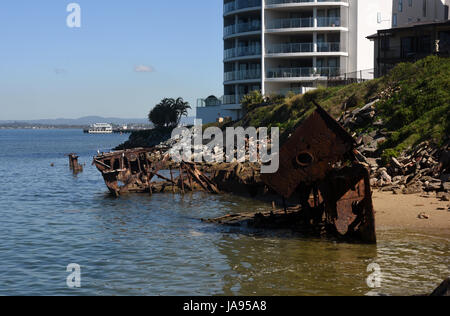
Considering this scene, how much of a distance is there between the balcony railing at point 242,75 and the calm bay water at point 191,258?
144 ft

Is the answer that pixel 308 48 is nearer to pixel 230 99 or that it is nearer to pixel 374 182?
pixel 230 99

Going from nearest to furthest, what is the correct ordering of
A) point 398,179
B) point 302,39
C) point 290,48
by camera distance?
1. point 398,179
2. point 290,48
3. point 302,39

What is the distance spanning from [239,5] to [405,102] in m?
39.8

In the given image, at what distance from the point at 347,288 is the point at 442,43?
3995 cm

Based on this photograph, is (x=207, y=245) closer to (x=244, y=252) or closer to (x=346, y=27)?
(x=244, y=252)

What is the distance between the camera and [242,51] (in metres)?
72.8

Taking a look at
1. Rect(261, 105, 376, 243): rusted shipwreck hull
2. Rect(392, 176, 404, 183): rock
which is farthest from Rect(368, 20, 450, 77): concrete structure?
Rect(261, 105, 376, 243): rusted shipwreck hull

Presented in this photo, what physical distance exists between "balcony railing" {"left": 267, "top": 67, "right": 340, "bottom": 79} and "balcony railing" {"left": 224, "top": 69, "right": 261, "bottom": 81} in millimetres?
2367

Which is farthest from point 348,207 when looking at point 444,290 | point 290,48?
point 290,48

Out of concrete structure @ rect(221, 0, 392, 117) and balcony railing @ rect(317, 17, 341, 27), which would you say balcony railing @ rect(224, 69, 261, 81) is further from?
balcony railing @ rect(317, 17, 341, 27)

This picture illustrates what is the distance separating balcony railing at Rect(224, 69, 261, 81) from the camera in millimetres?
71688

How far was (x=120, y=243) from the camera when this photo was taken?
2241 centimetres

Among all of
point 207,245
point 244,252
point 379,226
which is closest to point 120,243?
point 207,245

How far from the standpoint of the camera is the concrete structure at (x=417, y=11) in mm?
71750
